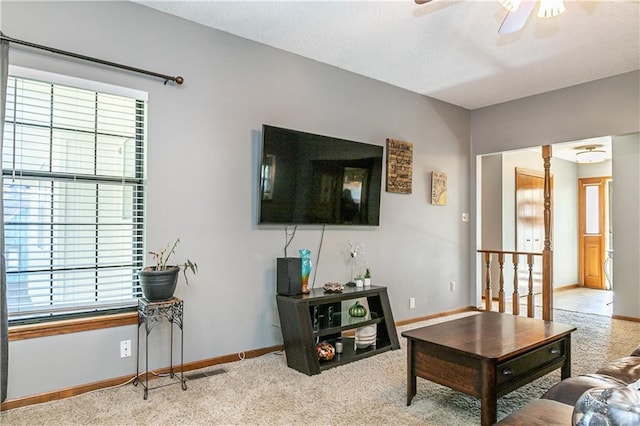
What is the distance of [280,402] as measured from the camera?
2697mm

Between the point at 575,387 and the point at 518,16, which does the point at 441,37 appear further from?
the point at 575,387

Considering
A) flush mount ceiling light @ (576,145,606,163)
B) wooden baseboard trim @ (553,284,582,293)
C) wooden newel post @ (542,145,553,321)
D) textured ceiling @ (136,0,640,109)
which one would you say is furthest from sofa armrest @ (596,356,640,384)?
wooden baseboard trim @ (553,284,582,293)

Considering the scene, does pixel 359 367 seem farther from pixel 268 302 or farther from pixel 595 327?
pixel 595 327

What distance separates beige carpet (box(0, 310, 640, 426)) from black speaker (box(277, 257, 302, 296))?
61cm

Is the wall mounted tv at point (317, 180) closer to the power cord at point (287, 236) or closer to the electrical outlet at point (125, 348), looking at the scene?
the power cord at point (287, 236)

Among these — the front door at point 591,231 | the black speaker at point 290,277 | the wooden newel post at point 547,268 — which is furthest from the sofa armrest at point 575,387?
the front door at point 591,231

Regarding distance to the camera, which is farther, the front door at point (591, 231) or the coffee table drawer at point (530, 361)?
the front door at point (591, 231)

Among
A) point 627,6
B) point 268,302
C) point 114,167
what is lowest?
point 268,302

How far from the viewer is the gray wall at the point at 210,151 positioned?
278cm

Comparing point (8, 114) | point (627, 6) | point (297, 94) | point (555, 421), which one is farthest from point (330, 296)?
point (627, 6)

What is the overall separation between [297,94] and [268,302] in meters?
2.01

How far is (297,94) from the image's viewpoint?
4000 millimetres

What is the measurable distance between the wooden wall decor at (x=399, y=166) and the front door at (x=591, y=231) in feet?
16.9

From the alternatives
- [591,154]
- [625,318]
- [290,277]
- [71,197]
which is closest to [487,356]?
[290,277]
